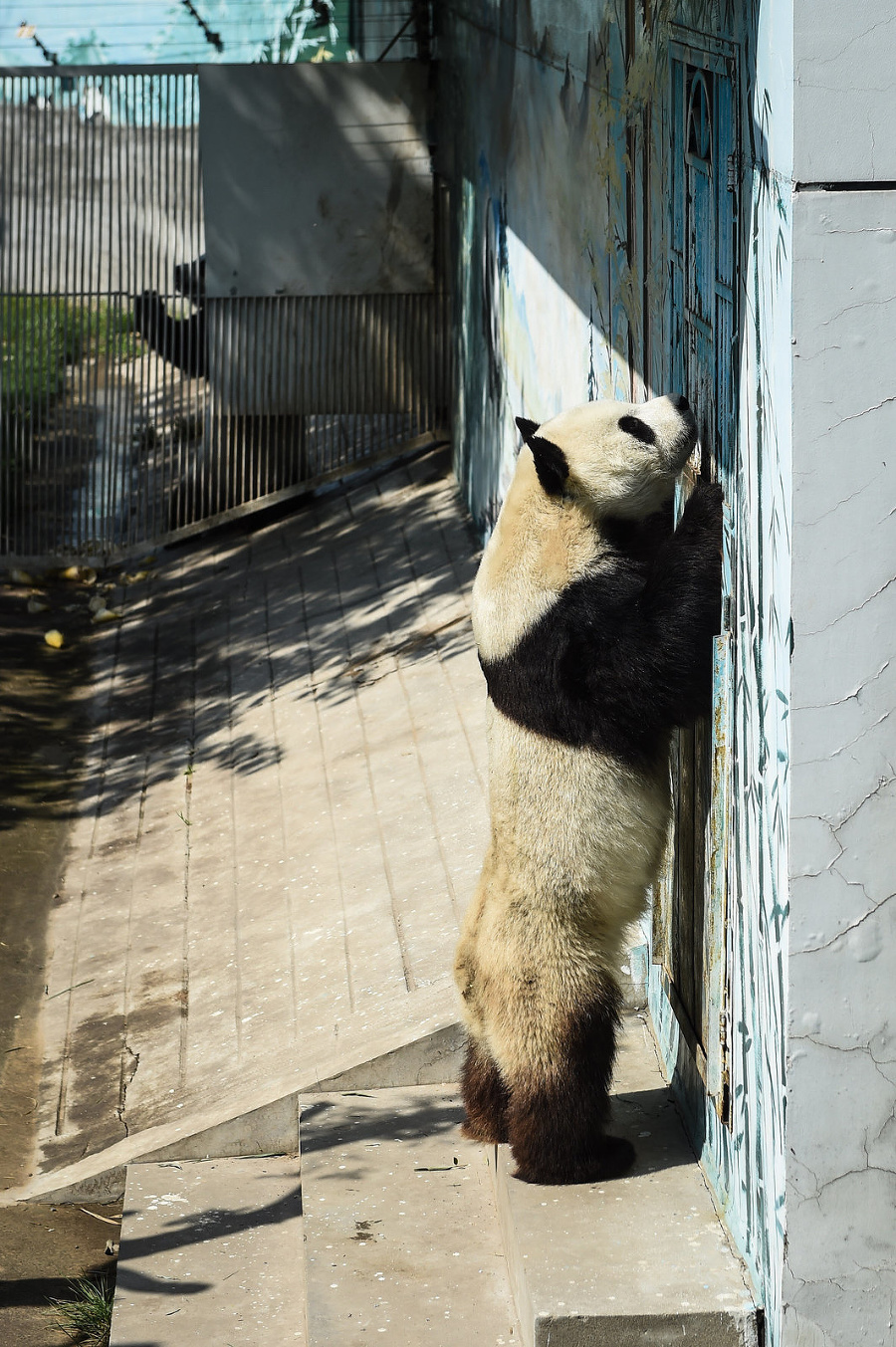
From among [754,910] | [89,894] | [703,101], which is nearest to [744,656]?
[754,910]

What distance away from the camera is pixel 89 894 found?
8.22 metres

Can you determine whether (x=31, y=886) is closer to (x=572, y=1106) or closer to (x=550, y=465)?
(x=572, y=1106)

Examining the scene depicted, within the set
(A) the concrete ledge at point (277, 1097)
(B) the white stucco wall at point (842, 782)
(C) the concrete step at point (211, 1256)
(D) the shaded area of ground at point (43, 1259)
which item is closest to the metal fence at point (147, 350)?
(A) the concrete ledge at point (277, 1097)

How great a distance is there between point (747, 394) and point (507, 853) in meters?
1.48

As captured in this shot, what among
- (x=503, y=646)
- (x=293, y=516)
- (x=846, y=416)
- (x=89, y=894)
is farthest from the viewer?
(x=293, y=516)

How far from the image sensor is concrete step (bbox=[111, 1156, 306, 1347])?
462 centimetres

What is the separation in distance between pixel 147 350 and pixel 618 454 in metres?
10.2

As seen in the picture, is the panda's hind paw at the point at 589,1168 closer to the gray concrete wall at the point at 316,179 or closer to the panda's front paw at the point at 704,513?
the panda's front paw at the point at 704,513

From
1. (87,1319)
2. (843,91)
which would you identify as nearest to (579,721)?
(843,91)

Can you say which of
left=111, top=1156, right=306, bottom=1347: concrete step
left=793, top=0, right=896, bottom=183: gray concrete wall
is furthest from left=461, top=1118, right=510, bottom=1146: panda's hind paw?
left=793, top=0, right=896, bottom=183: gray concrete wall

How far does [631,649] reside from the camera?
12.7ft

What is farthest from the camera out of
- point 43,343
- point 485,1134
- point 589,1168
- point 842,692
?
point 43,343

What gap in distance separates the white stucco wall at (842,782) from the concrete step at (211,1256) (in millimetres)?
1900

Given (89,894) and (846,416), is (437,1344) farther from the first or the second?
(89,894)
